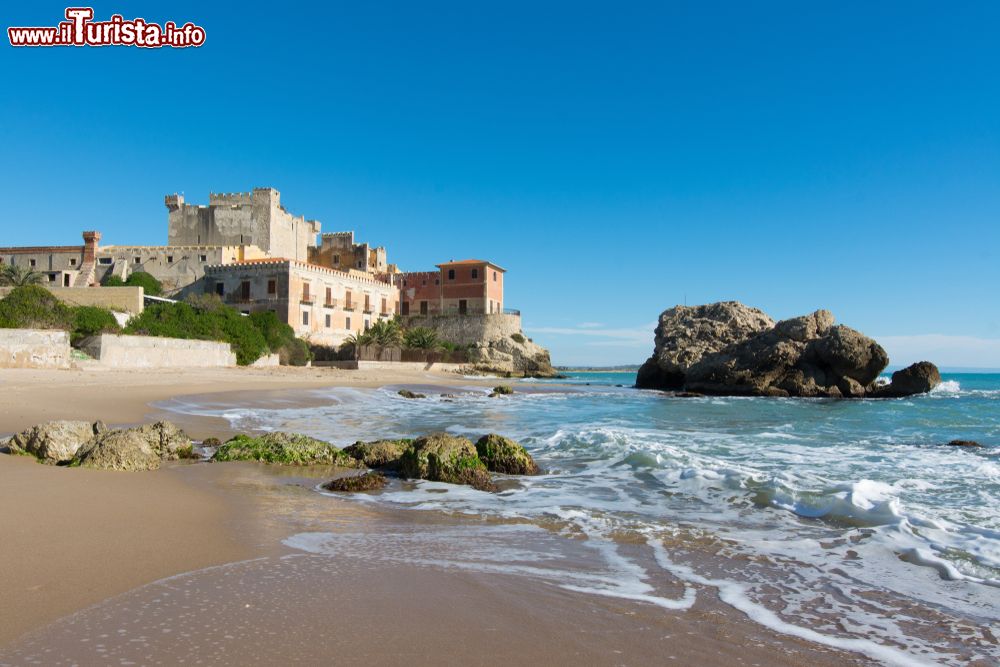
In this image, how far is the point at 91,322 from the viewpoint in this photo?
28.0 metres

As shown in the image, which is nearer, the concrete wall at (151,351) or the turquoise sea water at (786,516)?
the turquoise sea water at (786,516)

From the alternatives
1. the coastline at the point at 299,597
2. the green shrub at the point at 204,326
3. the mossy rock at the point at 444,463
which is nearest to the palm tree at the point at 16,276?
the green shrub at the point at 204,326

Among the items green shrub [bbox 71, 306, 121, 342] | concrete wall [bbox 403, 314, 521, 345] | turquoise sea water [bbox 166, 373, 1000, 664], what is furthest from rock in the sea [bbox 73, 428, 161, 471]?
concrete wall [bbox 403, 314, 521, 345]

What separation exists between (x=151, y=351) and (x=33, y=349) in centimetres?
540

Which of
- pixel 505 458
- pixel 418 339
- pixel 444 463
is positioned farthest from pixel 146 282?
pixel 444 463

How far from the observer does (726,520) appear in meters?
6.59

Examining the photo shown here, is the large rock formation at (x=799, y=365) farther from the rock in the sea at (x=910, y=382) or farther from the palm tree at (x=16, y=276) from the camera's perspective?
the palm tree at (x=16, y=276)

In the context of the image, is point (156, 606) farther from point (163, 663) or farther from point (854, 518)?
point (854, 518)

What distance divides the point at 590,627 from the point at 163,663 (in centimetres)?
206

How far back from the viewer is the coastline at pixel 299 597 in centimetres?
321

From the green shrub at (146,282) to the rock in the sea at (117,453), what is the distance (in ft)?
139

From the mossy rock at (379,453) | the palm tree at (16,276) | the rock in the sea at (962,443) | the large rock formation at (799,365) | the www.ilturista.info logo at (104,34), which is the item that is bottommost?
the rock in the sea at (962,443)

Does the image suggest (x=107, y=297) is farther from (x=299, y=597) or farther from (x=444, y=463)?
(x=299, y=597)

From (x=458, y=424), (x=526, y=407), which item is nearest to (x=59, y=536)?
(x=458, y=424)
